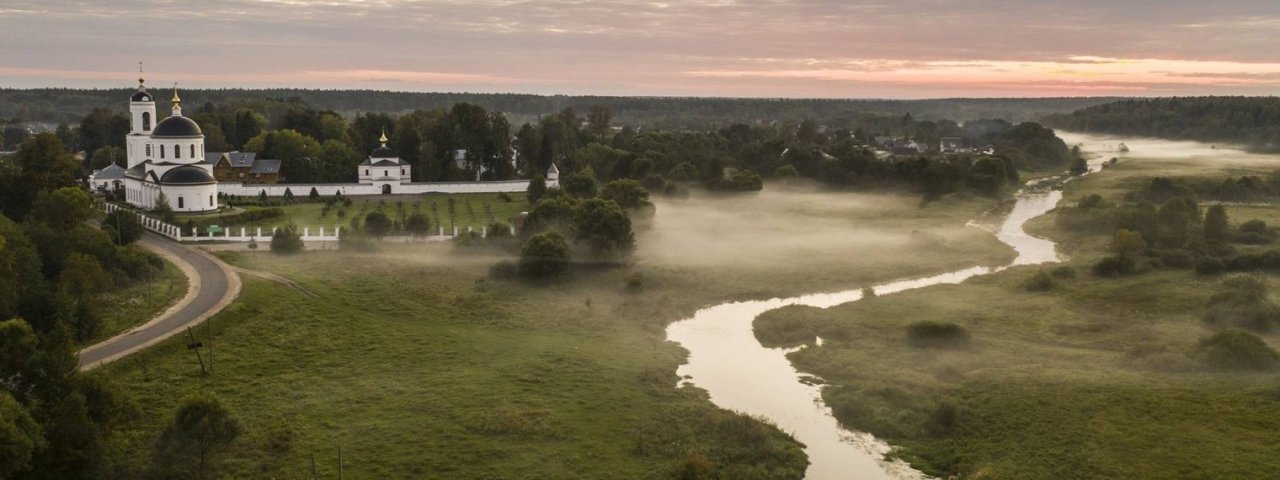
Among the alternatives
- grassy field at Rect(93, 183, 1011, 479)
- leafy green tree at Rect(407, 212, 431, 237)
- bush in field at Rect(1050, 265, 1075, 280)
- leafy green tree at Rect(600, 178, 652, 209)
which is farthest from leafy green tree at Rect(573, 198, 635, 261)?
bush in field at Rect(1050, 265, 1075, 280)

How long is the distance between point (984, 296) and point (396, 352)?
909 inches

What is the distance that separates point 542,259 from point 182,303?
13.7 metres

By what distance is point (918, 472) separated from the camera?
2223 centimetres

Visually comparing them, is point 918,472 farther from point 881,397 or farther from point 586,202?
point 586,202

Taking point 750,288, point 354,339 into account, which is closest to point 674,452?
point 354,339

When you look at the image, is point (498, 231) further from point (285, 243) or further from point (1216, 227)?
point (1216, 227)

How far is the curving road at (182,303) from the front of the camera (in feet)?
87.6

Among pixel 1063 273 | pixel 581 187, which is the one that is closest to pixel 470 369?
pixel 1063 273

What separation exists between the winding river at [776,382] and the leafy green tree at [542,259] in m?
6.82

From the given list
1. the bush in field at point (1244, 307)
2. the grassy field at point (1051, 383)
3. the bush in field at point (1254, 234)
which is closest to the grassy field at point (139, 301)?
the grassy field at point (1051, 383)

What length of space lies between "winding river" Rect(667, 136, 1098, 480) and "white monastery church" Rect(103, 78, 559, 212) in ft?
105

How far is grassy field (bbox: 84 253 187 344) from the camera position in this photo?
29.2 metres

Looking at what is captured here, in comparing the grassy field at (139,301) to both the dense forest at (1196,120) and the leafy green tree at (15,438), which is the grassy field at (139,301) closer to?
the leafy green tree at (15,438)

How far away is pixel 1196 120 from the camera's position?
132 meters
